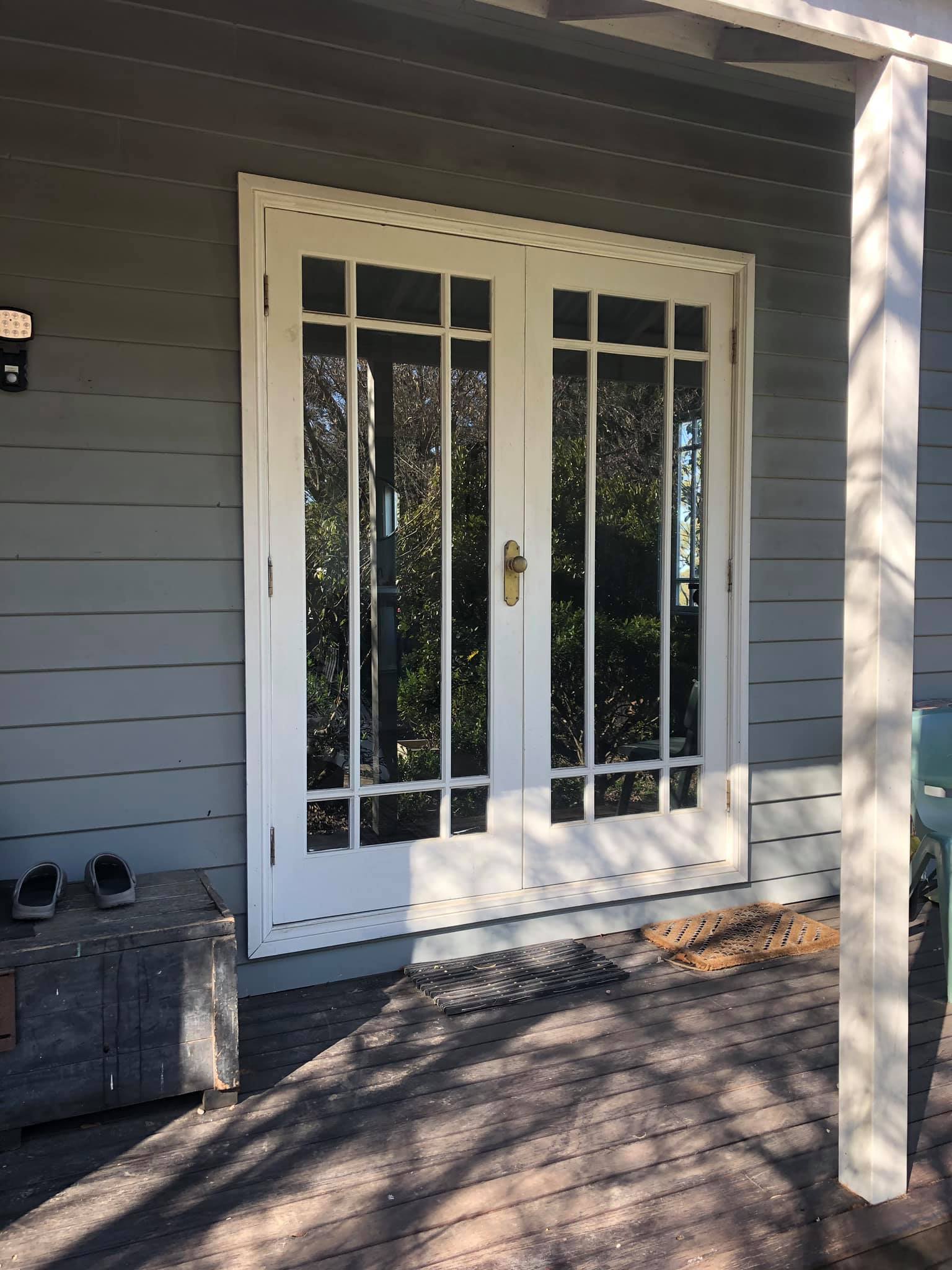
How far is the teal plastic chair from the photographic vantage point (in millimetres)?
2627

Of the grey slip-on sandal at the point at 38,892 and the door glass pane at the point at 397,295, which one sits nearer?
the grey slip-on sandal at the point at 38,892

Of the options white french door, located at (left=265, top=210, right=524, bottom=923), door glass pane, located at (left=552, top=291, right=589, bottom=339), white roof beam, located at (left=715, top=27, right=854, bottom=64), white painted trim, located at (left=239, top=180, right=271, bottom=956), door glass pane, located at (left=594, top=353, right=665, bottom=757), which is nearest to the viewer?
white roof beam, located at (left=715, top=27, right=854, bottom=64)

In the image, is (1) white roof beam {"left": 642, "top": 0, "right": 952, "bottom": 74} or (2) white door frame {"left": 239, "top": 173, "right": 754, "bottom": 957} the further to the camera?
(2) white door frame {"left": 239, "top": 173, "right": 754, "bottom": 957}

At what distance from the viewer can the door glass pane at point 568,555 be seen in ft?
10.0

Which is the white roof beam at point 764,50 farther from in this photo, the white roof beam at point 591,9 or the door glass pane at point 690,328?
the door glass pane at point 690,328

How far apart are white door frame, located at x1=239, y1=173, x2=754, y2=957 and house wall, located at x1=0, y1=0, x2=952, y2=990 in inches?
1.8

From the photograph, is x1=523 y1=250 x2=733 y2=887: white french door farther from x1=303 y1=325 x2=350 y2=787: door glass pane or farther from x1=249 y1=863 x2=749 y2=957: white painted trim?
x1=303 y1=325 x2=350 y2=787: door glass pane

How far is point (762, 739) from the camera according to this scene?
11.1ft

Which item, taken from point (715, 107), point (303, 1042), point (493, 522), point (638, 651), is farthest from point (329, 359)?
point (303, 1042)

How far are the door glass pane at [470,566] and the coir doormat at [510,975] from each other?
0.58 meters

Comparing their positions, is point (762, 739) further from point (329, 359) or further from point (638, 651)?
point (329, 359)

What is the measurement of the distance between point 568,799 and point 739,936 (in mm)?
719

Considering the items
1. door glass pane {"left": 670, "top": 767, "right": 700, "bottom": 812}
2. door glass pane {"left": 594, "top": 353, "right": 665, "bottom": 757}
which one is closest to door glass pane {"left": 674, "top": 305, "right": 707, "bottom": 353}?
door glass pane {"left": 594, "top": 353, "right": 665, "bottom": 757}

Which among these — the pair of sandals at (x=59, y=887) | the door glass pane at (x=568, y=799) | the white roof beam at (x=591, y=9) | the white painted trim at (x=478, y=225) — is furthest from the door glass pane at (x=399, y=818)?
the white roof beam at (x=591, y=9)
